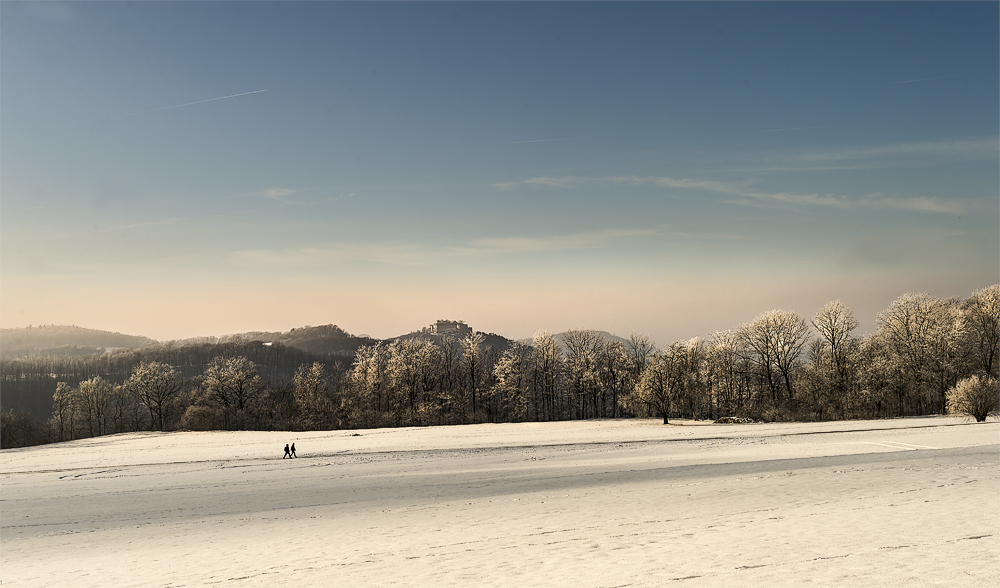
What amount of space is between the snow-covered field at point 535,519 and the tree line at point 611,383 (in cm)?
2349

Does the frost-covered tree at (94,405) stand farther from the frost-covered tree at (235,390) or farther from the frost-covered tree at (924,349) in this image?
the frost-covered tree at (924,349)

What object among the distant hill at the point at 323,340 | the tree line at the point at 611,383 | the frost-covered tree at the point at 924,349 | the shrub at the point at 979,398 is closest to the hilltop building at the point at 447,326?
the distant hill at the point at 323,340

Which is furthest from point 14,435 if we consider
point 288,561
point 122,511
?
point 288,561

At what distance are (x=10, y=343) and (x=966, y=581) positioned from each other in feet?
663

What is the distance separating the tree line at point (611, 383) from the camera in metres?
53.2

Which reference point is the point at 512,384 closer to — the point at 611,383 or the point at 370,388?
the point at 611,383

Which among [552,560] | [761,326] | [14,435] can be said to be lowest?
[14,435]

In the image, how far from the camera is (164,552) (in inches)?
526

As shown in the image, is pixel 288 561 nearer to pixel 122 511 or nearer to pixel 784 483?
pixel 122 511

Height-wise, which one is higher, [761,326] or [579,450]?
[761,326]

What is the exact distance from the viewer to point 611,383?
2886 inches

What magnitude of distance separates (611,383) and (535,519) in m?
60.4

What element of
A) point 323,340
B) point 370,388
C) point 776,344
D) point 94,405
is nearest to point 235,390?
point 370,388

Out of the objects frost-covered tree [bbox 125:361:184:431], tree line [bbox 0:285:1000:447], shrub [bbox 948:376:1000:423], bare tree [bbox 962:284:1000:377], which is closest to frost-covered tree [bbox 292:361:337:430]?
tree line [bbox 0:285:1000:447]
